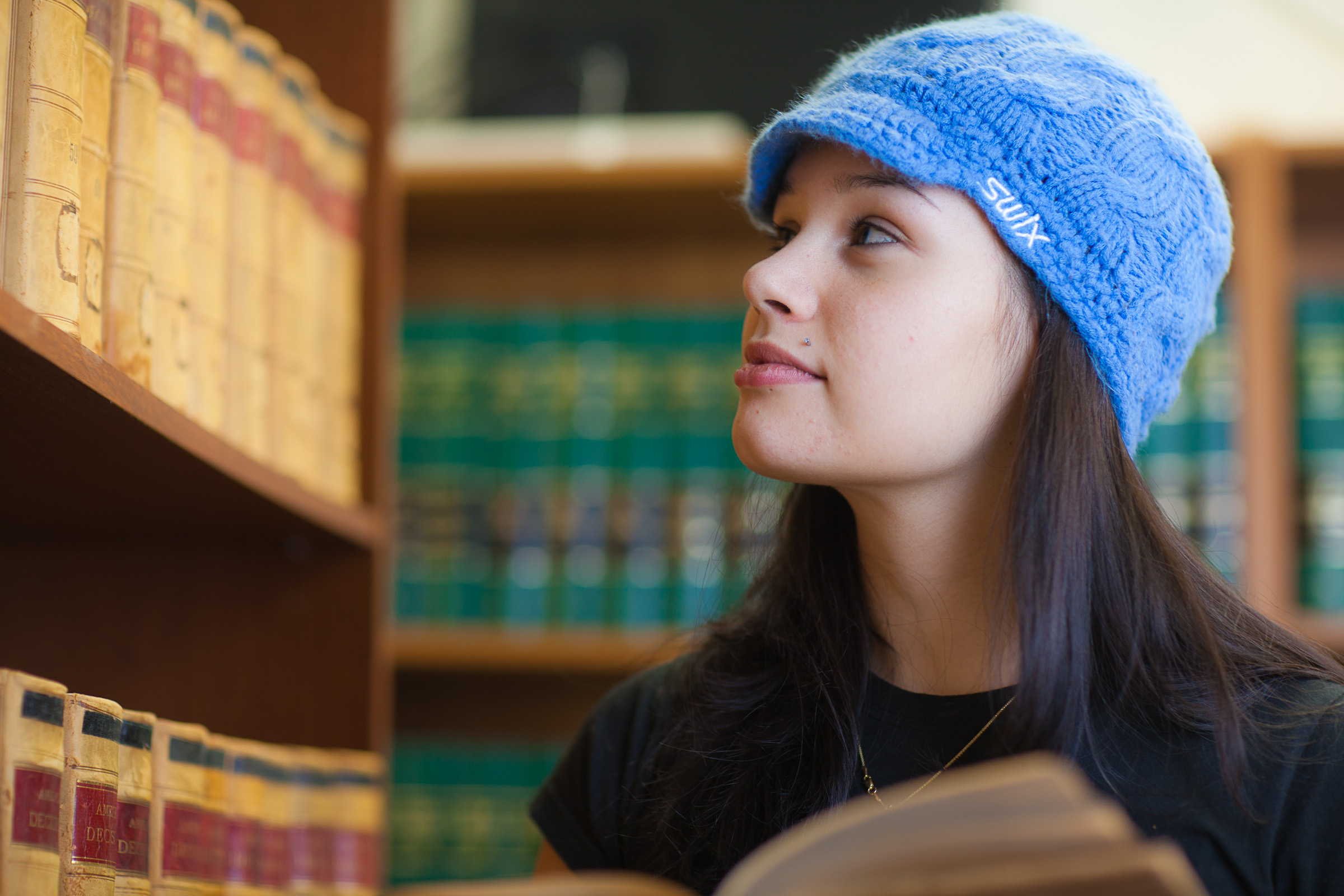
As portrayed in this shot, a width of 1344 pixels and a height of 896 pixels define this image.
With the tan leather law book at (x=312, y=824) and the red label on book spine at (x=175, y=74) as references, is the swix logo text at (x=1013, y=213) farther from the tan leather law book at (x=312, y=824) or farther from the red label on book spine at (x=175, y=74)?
the tan leather law book at (x=312, y=824)

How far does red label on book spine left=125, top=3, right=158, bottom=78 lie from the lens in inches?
32.3

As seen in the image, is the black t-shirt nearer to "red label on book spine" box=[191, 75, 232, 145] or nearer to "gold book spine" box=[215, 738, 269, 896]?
"gold book spine" box=[215, 738, 269, 896]

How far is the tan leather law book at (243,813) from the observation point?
3.06 feet

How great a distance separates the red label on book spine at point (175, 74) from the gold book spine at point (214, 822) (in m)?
0.48

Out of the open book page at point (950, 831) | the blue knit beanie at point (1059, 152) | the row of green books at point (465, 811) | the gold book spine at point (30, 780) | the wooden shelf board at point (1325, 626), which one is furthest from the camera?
the row of green books at point (465, 811)

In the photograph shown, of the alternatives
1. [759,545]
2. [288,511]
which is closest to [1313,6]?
[759,545]

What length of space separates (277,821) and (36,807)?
0.38m

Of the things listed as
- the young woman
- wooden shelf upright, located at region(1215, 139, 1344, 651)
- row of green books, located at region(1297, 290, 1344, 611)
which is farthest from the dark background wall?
the young woman

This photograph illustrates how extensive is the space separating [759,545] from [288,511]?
1.53 feet

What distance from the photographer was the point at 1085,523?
34.3 inches

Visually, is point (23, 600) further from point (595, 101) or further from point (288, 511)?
point (595, 101)

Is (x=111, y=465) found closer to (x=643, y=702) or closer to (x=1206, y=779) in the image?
(x=643, y=702)

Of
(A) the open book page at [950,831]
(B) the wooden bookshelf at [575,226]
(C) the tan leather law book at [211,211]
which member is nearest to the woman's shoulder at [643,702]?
(C) the tan leather law book at [211,211]


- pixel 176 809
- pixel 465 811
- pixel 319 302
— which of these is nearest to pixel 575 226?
pixel 319 302
